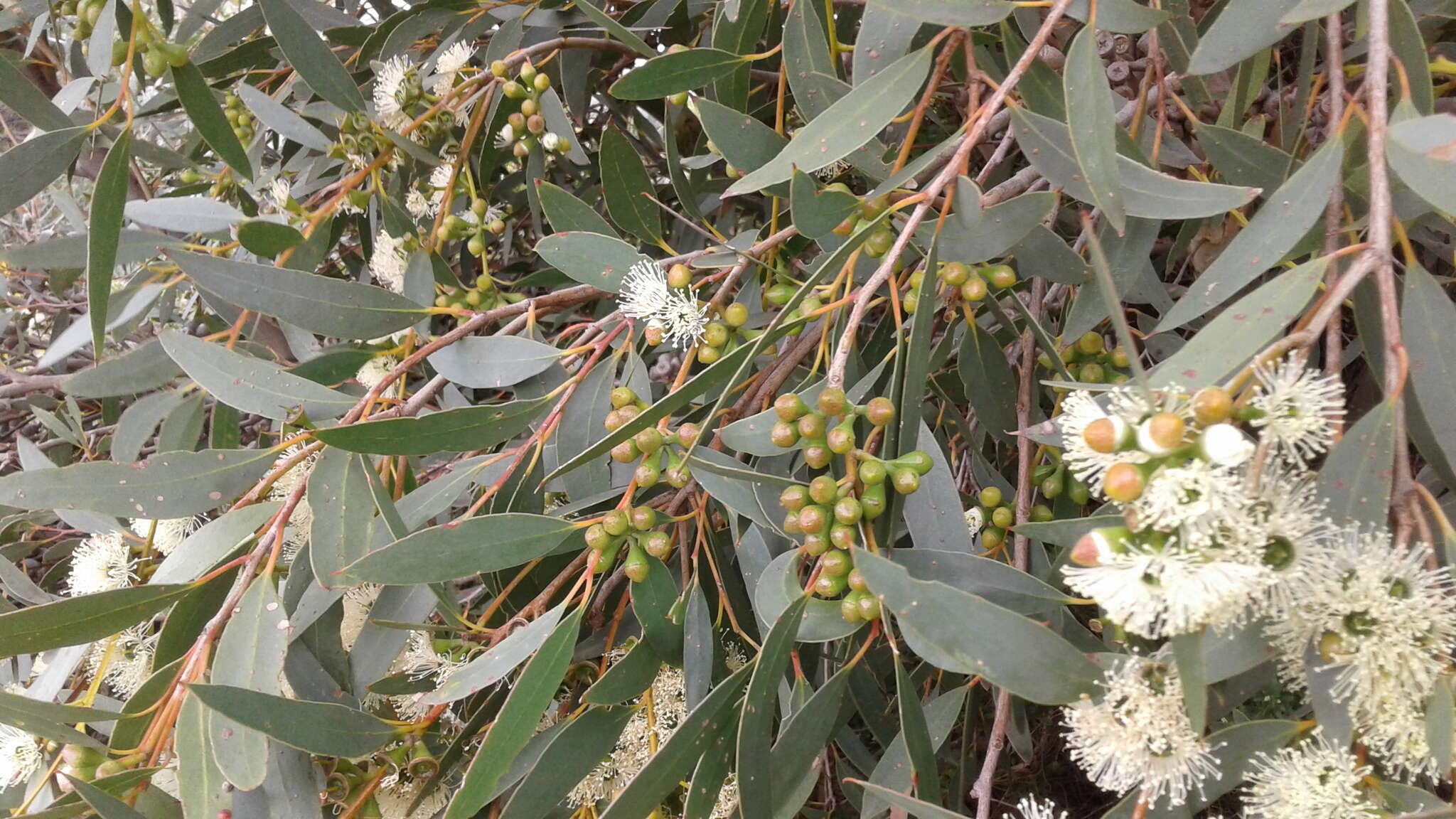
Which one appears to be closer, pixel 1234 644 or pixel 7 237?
pixel 1234 644

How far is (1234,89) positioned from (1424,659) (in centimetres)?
65

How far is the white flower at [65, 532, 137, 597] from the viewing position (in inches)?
43.0

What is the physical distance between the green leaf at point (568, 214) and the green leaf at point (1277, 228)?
0.61 m

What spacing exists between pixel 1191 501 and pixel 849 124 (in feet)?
1.40

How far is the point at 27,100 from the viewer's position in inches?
38.5

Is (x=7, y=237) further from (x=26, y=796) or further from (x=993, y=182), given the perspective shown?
(x=993, y=182)

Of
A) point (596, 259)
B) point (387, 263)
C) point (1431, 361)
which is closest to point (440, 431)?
point (596, 259)

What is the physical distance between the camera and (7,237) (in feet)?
9.21

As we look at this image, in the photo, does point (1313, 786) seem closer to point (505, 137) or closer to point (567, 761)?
point (567, 761)

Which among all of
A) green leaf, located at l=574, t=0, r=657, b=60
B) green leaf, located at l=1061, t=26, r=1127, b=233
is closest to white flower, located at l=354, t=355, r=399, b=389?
green leaf, located at l=574, t=0, r=657, b=60

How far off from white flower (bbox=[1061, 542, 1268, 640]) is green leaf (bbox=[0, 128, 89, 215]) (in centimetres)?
113

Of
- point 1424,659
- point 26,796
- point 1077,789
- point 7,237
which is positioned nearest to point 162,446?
point 26,796

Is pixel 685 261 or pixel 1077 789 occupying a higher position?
pixel 685 261

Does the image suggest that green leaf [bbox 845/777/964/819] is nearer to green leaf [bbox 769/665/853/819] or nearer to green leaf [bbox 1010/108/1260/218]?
green leaf [bbox 769/665/853/819]
